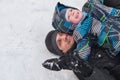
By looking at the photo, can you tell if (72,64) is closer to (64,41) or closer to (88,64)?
(88,64)

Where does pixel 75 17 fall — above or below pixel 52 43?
above

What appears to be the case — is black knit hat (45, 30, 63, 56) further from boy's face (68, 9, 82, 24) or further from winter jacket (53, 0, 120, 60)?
boy's face (68, 9, 82, 24)

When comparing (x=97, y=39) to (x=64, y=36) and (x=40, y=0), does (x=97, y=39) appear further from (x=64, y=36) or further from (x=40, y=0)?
(x=40, y=0)

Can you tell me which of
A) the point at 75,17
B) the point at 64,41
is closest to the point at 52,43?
the point at 64,41

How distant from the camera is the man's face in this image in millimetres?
2070

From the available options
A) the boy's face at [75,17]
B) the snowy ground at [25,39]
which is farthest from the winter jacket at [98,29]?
the snowy ground at [25,39]

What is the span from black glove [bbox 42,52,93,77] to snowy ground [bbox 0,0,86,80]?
14 centimetres

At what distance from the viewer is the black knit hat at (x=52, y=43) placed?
83.6 inches

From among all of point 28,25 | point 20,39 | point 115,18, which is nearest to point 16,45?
point 20,39

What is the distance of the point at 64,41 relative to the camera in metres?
2.07

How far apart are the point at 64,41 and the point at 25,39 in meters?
0.37

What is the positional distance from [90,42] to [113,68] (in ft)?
0.65

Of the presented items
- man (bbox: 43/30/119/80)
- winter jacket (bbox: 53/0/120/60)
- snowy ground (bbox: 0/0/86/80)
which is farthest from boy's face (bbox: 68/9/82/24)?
snowy ground (bbox: 0/0/86/80)

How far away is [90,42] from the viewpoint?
1.95 m
